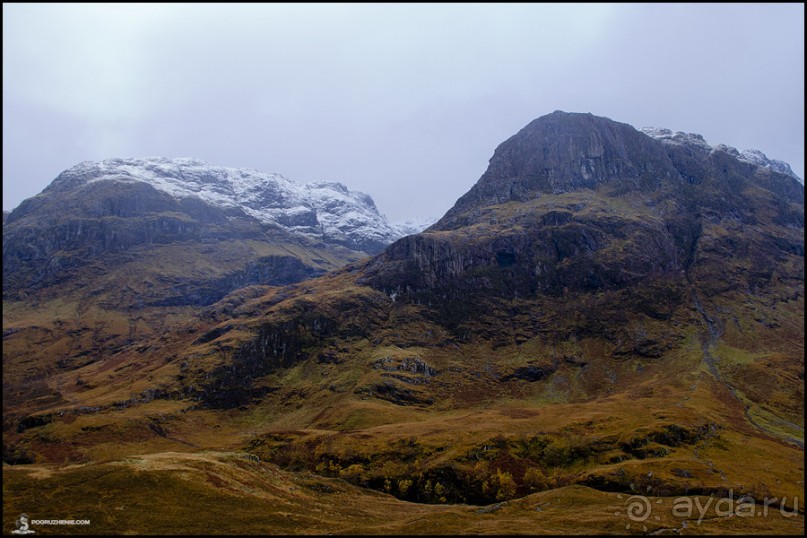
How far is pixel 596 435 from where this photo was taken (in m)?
163

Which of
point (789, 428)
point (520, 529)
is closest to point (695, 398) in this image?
point (789, 428)

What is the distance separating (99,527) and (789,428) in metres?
212

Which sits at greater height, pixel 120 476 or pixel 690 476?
pixel 120 476

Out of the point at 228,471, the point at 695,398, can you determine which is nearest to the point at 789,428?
the point at 695,398

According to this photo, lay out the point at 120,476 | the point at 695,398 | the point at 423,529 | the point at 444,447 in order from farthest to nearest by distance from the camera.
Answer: the point at 695,398 → the point at 444,447 → the point at 120,476 → the point at 423,529

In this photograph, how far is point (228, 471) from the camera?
110m

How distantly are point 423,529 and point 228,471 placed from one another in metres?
50.1

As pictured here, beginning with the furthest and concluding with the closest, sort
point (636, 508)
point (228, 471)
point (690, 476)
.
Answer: point (690, 476)
point (228, 471)
point (636, 508)

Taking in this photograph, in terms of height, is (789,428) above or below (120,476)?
below

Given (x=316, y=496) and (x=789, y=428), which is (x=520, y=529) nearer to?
(x=316, y=496)

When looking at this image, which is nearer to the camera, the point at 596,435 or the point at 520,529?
the point at 520,529

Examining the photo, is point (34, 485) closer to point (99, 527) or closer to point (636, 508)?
point (99, 527)

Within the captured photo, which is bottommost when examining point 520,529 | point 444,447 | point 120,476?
point 444,447

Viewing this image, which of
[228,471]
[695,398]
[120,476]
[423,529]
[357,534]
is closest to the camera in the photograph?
[357,534]
